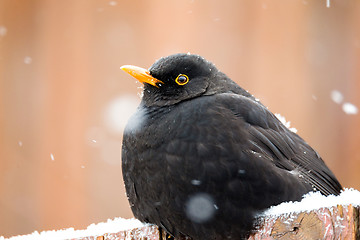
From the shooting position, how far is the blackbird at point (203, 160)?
286 cm

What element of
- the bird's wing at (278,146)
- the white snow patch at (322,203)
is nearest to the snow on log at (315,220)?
the white snow patch at (322,203)

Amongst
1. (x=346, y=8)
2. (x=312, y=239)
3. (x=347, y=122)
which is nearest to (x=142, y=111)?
(x=312, y=239)

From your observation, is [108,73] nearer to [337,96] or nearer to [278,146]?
[337,96]

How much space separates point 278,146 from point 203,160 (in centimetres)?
61

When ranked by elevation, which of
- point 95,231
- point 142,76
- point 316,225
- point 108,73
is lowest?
point 316,225

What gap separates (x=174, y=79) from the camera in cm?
341

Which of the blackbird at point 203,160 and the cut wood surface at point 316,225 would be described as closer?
the cut wood surface at point 316,225

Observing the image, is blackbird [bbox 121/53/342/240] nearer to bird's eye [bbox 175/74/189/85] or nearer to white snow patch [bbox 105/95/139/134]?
bird's eye [bbox 175/74/189/85]

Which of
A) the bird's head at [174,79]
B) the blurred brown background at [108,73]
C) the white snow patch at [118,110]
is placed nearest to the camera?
the bird's head at [174,79]

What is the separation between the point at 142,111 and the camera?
10.9ft

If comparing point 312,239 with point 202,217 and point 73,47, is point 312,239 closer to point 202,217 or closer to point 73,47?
point 202,217

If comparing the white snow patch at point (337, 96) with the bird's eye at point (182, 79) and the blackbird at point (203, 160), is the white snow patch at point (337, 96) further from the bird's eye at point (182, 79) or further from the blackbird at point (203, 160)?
the bird's eye at point (182, 79)

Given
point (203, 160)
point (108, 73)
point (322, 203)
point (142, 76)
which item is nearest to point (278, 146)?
point (203, 160)

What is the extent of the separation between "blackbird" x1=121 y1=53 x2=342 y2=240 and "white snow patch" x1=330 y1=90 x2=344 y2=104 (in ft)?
2.88
